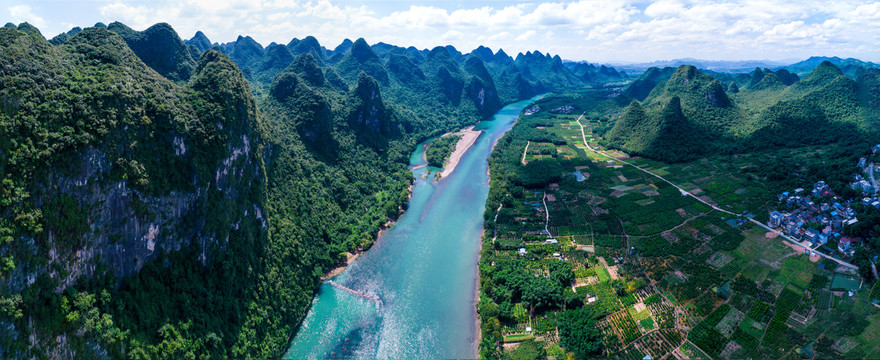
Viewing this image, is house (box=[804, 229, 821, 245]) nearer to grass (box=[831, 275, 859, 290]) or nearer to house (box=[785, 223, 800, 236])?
house (box=[785, 223, 800, 236])

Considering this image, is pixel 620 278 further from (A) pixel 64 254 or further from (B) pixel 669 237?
(A) pixel 64 254

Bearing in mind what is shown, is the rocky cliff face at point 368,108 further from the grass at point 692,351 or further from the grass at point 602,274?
the grass at point 692,351

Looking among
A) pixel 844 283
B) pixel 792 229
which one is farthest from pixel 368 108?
pixel 844 283

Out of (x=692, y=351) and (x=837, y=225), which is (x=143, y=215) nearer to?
(x=692, y=351)

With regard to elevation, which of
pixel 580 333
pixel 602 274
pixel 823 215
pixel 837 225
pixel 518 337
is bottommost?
pixel 518 337

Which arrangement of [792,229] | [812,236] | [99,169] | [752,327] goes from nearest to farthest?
[99,169] → [752,327] → [812,236] → [792,229]
